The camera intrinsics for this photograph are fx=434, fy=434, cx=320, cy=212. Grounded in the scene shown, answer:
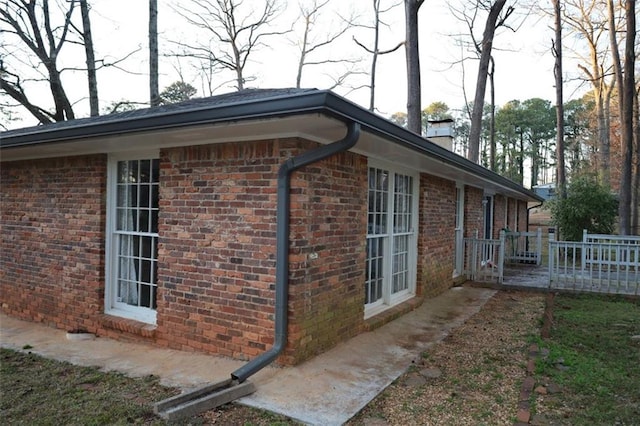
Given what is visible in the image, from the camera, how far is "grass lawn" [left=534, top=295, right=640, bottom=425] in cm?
346

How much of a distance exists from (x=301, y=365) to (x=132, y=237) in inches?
109

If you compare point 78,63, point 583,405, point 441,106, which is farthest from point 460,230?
point 441,106

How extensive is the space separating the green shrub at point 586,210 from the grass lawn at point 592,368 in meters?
8.71

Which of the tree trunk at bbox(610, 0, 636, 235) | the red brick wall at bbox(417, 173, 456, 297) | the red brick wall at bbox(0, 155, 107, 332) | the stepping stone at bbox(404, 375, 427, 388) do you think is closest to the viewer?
the stepping stone at bbox(404, 375, 427, 388)

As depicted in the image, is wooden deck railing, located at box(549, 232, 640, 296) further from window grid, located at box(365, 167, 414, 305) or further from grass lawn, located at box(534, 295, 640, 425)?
window grid, located at box(365, 167, 414, 305)

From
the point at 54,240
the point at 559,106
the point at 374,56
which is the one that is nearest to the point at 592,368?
the point at 54,240

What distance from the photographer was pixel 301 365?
4.19 m

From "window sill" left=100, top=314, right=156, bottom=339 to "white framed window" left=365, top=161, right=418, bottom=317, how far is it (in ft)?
8.82

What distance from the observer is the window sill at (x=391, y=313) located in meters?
5.54

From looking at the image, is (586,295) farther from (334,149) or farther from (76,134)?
(76,134)

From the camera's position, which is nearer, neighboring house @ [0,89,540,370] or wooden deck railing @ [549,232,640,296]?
neighboring house @ [0,89,540,370]

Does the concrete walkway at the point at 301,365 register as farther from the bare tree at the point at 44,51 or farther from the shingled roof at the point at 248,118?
the bare tree at the point at 44,51

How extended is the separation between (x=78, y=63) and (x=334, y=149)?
16902mm

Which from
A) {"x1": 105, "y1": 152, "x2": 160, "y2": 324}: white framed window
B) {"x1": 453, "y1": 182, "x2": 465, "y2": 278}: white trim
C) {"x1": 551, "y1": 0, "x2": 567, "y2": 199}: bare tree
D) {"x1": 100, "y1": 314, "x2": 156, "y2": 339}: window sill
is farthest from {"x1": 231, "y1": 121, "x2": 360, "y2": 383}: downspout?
{"x1": 551, "y1": 0, "x2": 567, "y2": 199}: bare tree
